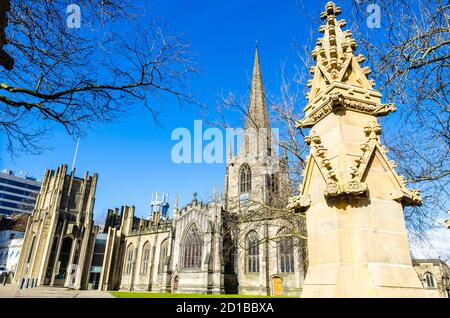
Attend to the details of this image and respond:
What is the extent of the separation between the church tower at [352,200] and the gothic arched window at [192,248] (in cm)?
3637

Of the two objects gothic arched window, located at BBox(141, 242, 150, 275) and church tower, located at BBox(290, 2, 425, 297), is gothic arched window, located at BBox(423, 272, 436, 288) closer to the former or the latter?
gothic arched window, located at BBox(141, 242, 150, 275)

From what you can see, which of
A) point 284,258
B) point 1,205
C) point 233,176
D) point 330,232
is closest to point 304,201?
point 330,232

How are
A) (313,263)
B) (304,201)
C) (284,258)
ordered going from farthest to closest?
(284,258), (304,201), (313,263)

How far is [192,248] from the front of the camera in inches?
1572

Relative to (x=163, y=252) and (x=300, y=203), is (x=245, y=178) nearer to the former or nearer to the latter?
(x=163, y=252)

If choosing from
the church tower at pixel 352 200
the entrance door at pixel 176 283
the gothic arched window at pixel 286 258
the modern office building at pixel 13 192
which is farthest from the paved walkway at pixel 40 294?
the modern office building at pixel 13 192

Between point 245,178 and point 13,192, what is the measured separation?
3750 inches

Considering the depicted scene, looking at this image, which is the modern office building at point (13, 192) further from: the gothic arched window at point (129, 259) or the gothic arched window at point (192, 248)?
the gothic arched window at point (192, 248)

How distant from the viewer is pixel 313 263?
420cm

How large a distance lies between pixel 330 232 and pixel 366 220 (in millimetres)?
480

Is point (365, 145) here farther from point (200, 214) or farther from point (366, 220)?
point (200, 214)

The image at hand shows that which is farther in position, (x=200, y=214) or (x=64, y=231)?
(x=64, y=231)

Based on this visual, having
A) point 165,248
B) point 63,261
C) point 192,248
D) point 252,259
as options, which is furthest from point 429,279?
point 63,261

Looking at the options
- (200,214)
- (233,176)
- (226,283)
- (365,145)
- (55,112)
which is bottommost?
(226,283)
